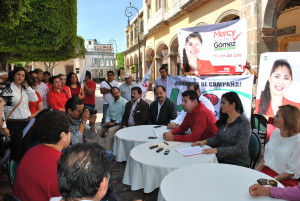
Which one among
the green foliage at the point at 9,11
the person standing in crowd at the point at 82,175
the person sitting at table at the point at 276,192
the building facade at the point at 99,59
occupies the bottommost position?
the person sitting at table at the point at 276,192

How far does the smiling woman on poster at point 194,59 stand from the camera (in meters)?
5.71

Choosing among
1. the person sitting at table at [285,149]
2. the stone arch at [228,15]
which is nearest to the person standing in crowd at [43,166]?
the person sitting at table at [285,149]

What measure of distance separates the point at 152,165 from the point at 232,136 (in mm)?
1147

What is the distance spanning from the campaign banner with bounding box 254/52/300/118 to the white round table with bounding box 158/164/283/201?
2766mm

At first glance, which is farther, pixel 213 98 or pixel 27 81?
pixel 213 98

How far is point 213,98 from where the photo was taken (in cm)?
534

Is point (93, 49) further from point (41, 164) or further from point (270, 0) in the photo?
point (41, 164)

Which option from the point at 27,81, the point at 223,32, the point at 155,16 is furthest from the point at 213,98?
the point at 155,16

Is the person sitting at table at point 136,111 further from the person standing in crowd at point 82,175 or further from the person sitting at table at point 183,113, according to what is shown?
the person standing in crowd at point 82,175

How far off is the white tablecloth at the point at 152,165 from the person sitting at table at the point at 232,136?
0.26 m

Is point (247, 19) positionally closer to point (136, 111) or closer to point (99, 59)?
point (136, 111)

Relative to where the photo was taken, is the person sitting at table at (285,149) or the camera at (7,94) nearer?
the person sitting at table at (285,149)

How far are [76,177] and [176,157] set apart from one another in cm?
169

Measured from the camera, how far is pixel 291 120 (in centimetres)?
238
